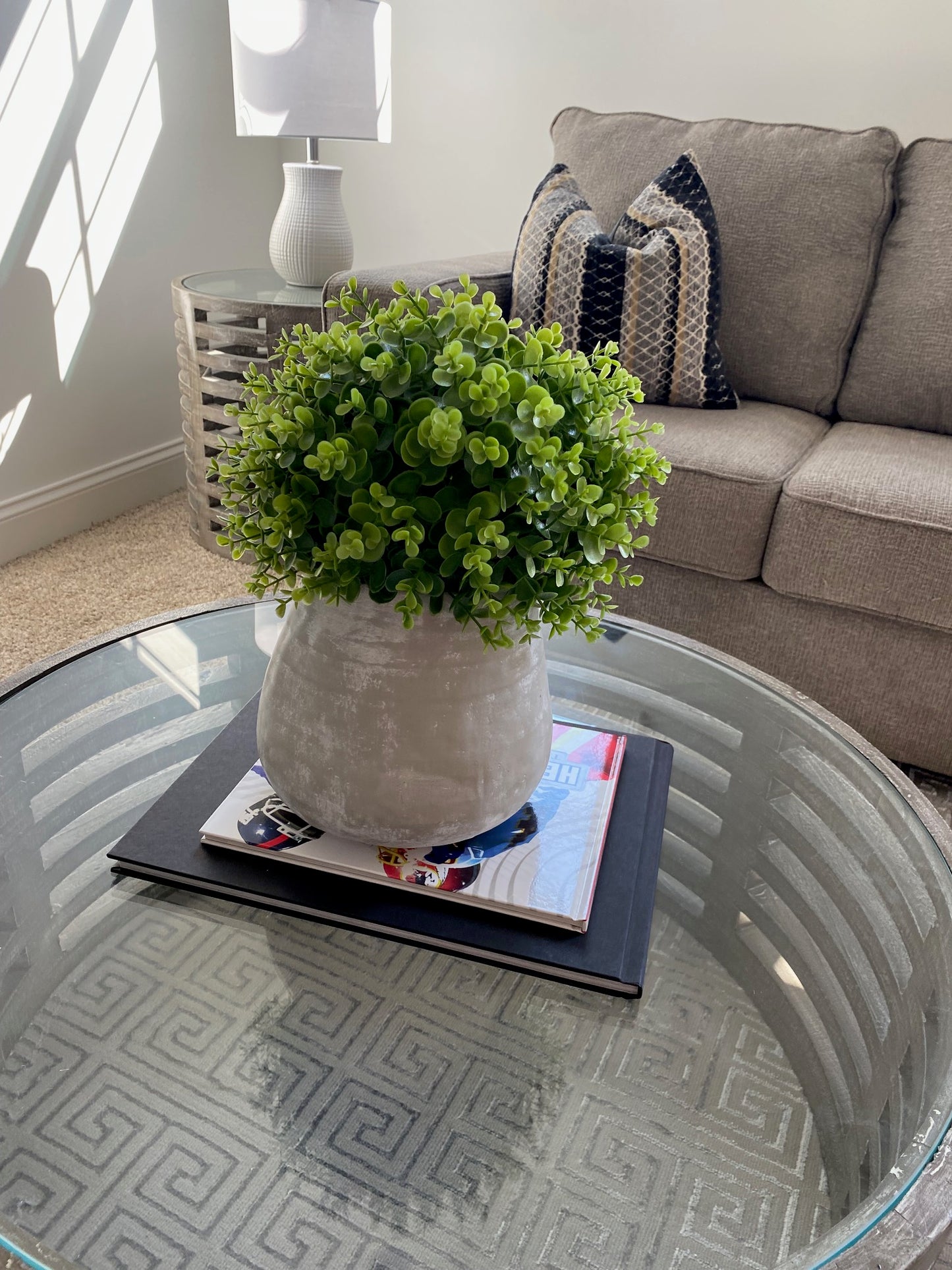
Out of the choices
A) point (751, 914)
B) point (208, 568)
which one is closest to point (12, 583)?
point (208, 568)

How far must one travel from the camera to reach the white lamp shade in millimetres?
1941

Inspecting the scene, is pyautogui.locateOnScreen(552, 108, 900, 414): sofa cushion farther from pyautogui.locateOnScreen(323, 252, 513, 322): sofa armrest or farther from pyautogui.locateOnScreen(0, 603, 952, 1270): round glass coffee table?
pyautogui.locateOnScreen(0, 603, 952, 1270): round glass coffee table

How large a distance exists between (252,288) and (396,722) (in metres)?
1.82

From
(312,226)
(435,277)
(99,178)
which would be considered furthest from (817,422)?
(99,178)

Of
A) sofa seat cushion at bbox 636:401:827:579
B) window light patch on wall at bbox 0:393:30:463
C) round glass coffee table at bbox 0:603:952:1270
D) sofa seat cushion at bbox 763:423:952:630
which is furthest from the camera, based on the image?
window light patch on wall at bbox 0:393:30:463

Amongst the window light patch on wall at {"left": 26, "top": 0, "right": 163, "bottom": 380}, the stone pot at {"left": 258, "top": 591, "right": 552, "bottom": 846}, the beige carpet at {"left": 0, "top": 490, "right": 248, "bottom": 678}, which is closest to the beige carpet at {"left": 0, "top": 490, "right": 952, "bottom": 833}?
the beige carpet at {"left": 0, "top": 490, "right": 248, "bottom": 678}

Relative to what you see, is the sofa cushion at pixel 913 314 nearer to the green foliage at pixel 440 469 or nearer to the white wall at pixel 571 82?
the white wall at pixel 571 82

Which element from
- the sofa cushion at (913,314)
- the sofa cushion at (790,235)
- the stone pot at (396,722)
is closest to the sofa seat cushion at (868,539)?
the sofa cushion at (913,314)

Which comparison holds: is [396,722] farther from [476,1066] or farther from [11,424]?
Result: [11,424]

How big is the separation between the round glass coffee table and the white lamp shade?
5.10ft

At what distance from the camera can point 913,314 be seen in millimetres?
1872

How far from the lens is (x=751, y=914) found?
87cm

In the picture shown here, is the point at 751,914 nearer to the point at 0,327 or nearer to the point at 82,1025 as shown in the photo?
the point at 82,1025

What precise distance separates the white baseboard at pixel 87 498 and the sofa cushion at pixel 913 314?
176 cm
